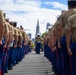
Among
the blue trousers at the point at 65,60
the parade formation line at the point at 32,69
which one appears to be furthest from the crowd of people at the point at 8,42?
the blue trousers at the point at 65,60

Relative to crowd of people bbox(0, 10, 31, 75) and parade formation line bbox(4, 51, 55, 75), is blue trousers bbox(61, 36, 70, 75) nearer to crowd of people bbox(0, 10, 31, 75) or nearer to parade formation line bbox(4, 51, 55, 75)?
crowd of people bbox(0, 10, 31, 75)

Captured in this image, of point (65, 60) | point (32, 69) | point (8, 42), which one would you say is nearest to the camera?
point (65, 60)

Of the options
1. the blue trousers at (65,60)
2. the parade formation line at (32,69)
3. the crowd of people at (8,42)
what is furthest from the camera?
the parade formation line at (32,69)

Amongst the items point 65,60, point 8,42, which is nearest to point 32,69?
point 8,42

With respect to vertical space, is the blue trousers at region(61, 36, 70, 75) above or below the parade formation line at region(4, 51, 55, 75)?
above

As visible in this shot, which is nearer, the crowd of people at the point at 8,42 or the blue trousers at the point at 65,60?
the crowd of people at the point at 8,42

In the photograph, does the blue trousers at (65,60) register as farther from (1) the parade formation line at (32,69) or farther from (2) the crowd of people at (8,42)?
(1) the parade formation line at (32,69)

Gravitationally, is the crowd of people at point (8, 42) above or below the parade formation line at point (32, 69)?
above

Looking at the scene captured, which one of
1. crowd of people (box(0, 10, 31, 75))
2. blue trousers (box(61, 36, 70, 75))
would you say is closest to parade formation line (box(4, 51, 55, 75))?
crowd of people (box(0, 10, 31, 75))

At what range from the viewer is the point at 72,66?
333 inches

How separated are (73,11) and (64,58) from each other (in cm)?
124

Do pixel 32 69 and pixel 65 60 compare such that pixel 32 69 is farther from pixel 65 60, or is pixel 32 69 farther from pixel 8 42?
pixel 65 60

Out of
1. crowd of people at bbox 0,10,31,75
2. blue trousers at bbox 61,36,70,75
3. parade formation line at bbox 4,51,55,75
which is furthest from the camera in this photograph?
parade formation line at bbox 4,51,55,75

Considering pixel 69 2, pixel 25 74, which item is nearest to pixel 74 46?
pixel 69 2
